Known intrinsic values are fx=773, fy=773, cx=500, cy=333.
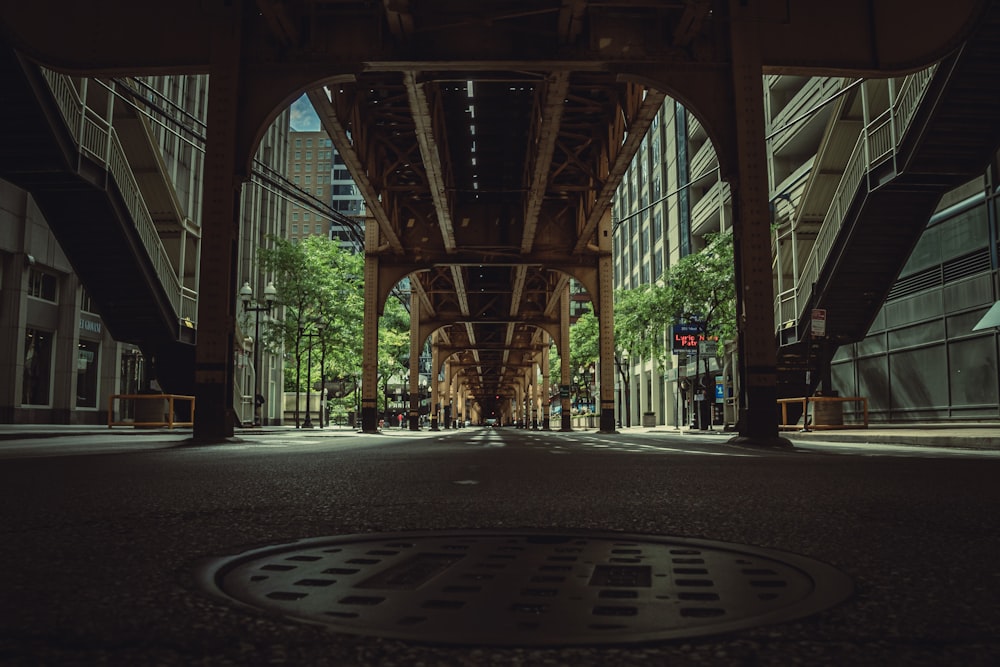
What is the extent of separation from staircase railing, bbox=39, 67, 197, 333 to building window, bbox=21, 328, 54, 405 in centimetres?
955

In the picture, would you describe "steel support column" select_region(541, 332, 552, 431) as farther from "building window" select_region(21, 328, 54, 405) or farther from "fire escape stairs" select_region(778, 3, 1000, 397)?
"building window" select_region(21, 328, 54, 405)

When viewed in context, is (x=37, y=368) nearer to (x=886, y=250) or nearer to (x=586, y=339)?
(x=886, y=250)

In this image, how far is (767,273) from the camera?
1276 cm

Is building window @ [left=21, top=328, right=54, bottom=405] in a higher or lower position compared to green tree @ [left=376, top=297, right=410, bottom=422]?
lower

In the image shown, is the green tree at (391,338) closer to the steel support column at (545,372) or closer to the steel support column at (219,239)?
the steel support column at (545,372)

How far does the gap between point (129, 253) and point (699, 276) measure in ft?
70.2

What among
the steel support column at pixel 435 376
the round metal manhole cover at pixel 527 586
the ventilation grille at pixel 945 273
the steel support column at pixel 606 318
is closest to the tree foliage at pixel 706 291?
the steel support column at pixel 606 318

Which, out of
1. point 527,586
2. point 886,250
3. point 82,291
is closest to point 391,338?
point 82,291

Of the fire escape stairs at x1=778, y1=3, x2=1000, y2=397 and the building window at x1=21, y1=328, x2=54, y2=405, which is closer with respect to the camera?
the fire escape stairs at x1=778, y1=3, x2=1000, y2=397

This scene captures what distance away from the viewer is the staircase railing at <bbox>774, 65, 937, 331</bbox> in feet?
55.2

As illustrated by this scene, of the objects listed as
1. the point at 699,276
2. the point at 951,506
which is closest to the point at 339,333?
the point at 699,276

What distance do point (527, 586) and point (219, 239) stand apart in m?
12.5

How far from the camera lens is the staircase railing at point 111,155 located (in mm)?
16156

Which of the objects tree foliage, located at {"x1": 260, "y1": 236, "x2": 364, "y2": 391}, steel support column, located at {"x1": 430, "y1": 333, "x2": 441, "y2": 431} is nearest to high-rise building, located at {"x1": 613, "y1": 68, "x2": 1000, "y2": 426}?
tree foliage, located at {"x1": 260, "y1": 236, "x2": 364, "y2": 391}
